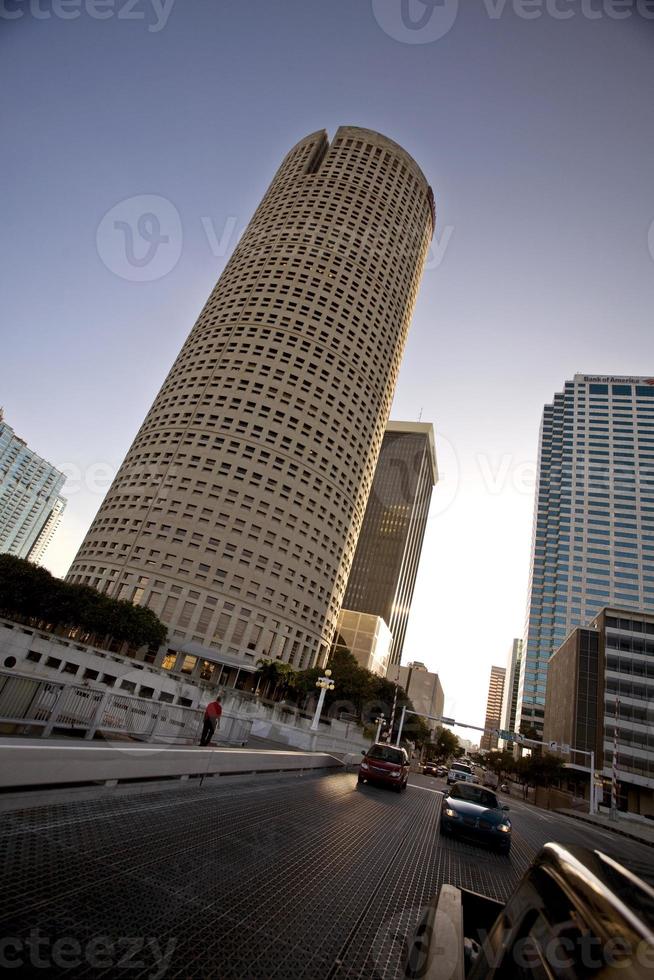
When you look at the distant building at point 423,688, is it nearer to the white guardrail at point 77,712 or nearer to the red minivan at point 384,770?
the red minivan at point 384,770

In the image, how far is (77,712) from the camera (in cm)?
884

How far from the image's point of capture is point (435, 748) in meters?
119

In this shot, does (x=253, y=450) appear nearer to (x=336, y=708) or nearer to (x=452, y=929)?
(x=336, y=708)

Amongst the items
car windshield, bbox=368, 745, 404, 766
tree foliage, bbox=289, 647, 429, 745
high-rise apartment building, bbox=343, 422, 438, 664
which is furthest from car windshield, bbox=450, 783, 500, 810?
high-rise apartment building, bbox=343, 422, 438, 664

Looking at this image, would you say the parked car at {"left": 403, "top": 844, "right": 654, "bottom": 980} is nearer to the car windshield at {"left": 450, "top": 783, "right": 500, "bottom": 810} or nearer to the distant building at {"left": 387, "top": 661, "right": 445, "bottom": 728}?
the car windshield at {"left": 450, "top": 783, "right": 500, "bottom": 810}

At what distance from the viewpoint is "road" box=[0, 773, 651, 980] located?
312cm

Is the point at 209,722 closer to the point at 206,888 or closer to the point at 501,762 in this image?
the point at 206,888

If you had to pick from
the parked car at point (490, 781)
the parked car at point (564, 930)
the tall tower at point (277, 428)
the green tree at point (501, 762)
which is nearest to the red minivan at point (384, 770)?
the parked car at point (564, 930)

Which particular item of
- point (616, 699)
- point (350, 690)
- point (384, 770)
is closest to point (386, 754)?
point (384, 770)

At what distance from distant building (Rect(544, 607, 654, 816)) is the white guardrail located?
70.8 meters

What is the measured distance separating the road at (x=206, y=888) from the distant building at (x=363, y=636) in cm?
11862

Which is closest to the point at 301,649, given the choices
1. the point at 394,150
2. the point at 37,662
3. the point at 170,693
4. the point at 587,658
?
the point at 170,693

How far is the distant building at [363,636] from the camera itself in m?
123

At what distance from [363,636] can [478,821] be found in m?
120
